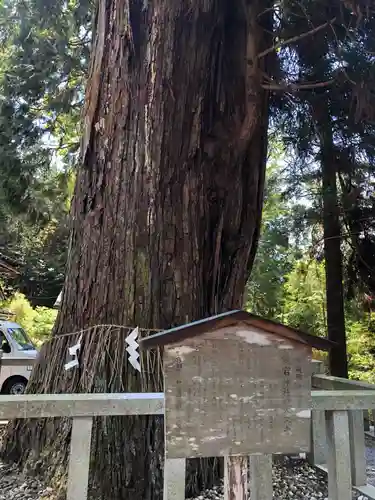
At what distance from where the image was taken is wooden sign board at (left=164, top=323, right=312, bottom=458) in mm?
1777

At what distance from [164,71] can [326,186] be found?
309cm

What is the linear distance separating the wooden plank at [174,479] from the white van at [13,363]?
6.85m

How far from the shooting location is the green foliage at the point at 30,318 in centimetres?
1389

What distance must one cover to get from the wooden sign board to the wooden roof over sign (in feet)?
0.07

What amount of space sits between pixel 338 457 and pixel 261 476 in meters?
0.44

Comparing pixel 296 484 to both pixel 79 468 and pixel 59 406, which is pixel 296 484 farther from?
pixel 59 406

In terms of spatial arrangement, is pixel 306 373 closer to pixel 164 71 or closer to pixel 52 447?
pixel 52 447

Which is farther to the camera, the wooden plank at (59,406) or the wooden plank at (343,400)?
the wooden plank at (343,400)

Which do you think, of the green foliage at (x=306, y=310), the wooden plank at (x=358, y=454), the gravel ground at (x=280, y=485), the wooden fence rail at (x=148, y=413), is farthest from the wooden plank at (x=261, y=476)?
the green foliage at (x=306, y=310)

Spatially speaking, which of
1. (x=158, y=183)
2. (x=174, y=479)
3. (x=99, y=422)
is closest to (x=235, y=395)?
(x=174, y=479)

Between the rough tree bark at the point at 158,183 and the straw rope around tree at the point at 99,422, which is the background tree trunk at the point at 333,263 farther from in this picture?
the straw rope around tree at the point at 99,422

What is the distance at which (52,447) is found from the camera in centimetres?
328

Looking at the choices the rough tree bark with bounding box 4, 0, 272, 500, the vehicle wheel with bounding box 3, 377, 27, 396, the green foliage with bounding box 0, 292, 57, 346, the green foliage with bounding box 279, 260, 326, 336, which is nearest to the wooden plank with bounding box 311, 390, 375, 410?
the rough tree bark with bounding box 4, 0, 272, 500

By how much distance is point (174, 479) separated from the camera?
6.57ft
